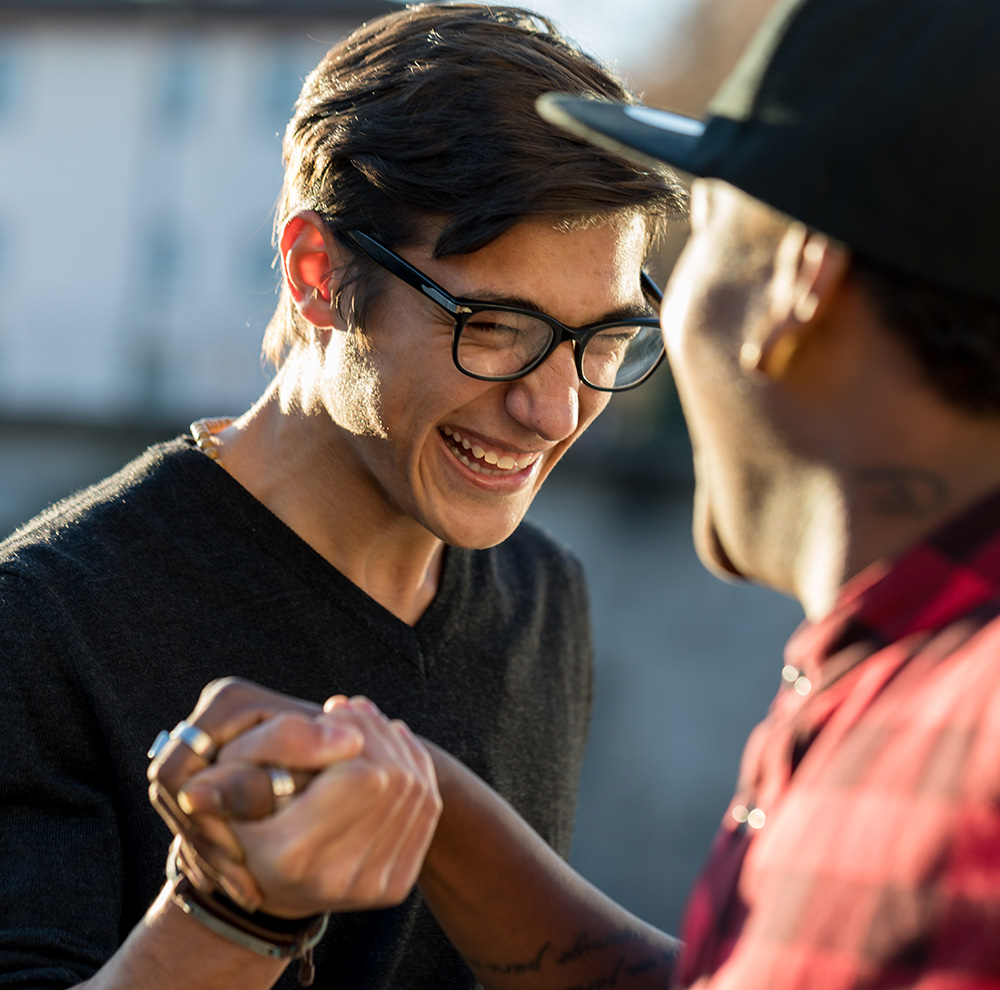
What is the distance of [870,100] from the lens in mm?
1248

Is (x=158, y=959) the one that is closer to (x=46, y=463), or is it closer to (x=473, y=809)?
(x=473, y=809)

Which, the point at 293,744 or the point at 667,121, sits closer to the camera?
the point at 293,744

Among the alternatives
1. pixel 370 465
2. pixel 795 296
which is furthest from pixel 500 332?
pixel 795 296

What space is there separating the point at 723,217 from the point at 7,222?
32.5 m

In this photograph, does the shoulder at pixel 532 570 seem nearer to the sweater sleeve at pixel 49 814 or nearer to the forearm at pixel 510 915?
the forearm at pixel 510 915

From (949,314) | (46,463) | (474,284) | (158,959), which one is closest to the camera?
(949,314)

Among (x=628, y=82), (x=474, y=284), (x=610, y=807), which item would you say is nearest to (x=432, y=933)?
(x=474, y=284)

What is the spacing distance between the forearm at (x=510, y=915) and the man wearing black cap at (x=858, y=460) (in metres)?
0.60

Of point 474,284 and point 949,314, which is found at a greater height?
point 949,314

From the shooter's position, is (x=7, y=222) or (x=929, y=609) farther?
(x=7, y=222)

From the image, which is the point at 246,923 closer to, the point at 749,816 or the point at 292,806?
the point at 292,806

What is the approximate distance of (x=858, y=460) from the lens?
1.32 m

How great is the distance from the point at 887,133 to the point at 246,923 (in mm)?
1237

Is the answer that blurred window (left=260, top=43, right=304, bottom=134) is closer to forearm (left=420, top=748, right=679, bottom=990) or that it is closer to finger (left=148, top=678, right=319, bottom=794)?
forearm (left=420, top=748, right=679, bottom=990)
